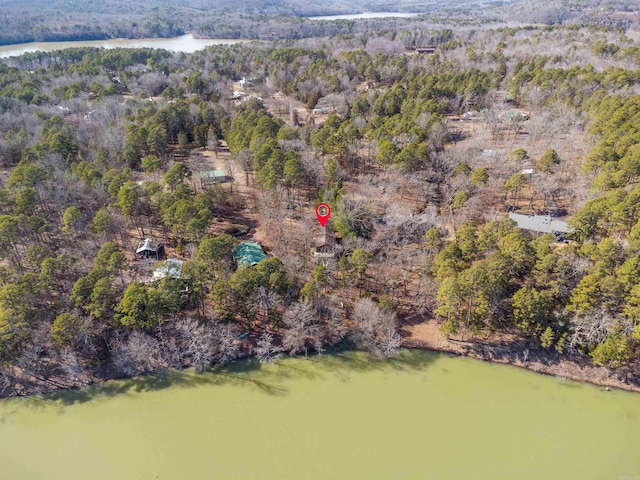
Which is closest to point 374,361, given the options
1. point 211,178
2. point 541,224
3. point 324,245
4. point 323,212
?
point 324,245

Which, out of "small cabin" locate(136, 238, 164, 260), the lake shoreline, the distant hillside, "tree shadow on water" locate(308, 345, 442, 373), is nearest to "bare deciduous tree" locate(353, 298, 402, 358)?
"tree shadow on water" locate(308, 345, 442, 373)

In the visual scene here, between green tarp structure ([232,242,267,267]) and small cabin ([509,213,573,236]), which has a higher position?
small cabin ([509,213,573,236])

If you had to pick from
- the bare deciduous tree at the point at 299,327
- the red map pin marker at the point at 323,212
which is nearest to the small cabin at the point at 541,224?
the red map pin marker at the point at 323,212

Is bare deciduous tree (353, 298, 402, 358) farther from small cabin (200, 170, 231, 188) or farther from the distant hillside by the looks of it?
the distant hillside

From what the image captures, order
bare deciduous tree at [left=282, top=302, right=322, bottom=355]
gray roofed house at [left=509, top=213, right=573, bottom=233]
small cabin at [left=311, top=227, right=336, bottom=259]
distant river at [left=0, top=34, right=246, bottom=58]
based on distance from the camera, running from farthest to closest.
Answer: distant river at [left=0, top=34, right=246, bottom=58], gray roofed house at [left=509, top=213, right=573, bottom=233], small cabin at [left=311, top=227, right=336, bottom=259], bare deciduous tree at [left=282, top=302, right=322, bottom=355]

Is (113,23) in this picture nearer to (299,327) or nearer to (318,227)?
(318,227)

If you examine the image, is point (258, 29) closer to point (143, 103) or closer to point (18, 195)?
point (143, 103)

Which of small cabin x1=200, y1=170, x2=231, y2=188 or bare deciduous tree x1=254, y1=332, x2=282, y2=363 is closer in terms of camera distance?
bare deciduous tree x1=254, y1=332, x2=282, y2=363
